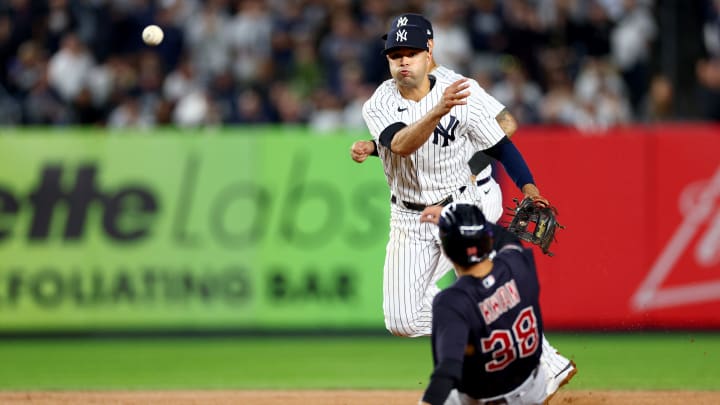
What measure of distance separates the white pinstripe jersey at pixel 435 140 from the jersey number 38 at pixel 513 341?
1754mm

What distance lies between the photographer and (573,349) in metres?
11.5

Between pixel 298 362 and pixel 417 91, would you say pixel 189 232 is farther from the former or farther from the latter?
pixel 417 91

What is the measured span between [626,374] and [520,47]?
6.35 m

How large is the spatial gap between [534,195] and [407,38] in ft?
3.88

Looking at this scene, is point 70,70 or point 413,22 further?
point 70,70

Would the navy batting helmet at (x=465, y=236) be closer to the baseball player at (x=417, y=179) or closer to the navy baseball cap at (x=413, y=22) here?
the baseball player at (x=417, y=179)

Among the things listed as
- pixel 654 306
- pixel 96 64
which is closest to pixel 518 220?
pixel 654 306

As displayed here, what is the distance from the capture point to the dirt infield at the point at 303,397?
8.11 meters

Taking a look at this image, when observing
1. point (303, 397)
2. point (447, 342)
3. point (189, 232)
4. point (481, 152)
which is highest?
point (481, 152)

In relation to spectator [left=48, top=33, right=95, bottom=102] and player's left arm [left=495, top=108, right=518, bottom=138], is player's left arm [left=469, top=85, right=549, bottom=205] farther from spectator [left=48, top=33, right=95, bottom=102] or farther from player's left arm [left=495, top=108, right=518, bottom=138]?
spectator [left=48, top=33, right=95, bottom=102]

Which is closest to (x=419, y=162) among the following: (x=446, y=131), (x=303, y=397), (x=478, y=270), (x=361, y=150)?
(x=446, y=131)

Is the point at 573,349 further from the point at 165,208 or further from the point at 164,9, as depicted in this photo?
the point at 164,9

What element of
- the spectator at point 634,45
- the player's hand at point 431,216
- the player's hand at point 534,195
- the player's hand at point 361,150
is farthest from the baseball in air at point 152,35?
the spectator at point 634,45

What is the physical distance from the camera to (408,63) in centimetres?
702
